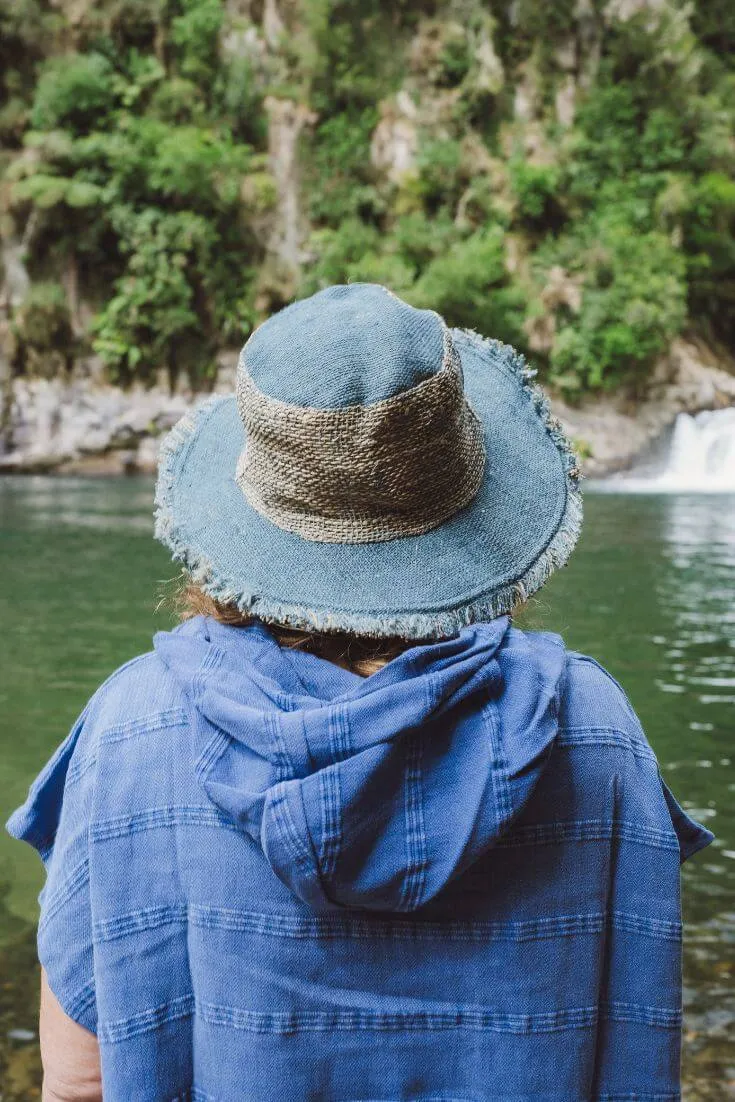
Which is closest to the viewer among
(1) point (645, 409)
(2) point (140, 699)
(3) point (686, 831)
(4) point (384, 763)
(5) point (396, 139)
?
(4) point (384, 763)

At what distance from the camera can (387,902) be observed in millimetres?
833

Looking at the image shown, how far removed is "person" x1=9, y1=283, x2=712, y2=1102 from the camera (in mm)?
834

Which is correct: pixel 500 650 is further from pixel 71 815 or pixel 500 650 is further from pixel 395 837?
pixel 71 815

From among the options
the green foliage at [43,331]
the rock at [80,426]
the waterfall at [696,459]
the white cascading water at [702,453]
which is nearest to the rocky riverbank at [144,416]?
the rock at [80,426]

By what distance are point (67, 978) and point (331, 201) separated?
24284mm

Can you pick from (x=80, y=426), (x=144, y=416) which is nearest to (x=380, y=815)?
(x=80, y=426)

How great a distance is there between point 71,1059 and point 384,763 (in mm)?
440

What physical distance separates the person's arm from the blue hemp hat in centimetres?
41

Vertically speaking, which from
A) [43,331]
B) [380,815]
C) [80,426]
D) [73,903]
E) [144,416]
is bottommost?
[80,426]

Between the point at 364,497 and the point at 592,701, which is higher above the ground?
the point at 364,497

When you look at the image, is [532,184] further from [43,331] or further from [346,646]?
[346,646]

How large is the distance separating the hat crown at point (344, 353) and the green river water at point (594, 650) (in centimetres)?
35

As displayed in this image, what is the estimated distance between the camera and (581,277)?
2323 centimetres

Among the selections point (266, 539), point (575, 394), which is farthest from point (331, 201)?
point (266, 539)
